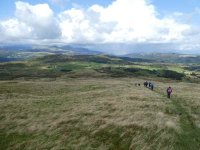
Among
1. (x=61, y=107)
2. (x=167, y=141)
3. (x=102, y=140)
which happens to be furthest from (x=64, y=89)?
(x=167, y=141)

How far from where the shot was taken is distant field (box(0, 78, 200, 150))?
37125mm

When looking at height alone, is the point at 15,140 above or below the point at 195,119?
below

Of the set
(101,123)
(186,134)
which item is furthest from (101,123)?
(186,134)

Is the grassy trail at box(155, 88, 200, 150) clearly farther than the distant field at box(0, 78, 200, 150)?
No

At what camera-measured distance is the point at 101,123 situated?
43625 mm

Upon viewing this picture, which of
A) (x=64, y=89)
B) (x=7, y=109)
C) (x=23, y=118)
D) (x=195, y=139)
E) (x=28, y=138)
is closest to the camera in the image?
(x=195, y=139)

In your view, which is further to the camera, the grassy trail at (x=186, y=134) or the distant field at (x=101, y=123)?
the distant field at (x=101, y=123)

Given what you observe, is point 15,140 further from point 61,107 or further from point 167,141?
point 167,141

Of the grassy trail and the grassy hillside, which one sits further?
the grassy hillside

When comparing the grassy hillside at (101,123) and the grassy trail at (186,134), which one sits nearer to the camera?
the grassy trail at (186,134)

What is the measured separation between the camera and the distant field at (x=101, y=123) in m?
37.1

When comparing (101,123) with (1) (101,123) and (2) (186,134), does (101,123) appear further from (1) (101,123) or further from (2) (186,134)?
(2) (186,134)

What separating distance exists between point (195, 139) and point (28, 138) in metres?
22.4

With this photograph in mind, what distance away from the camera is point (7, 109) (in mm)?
53438
